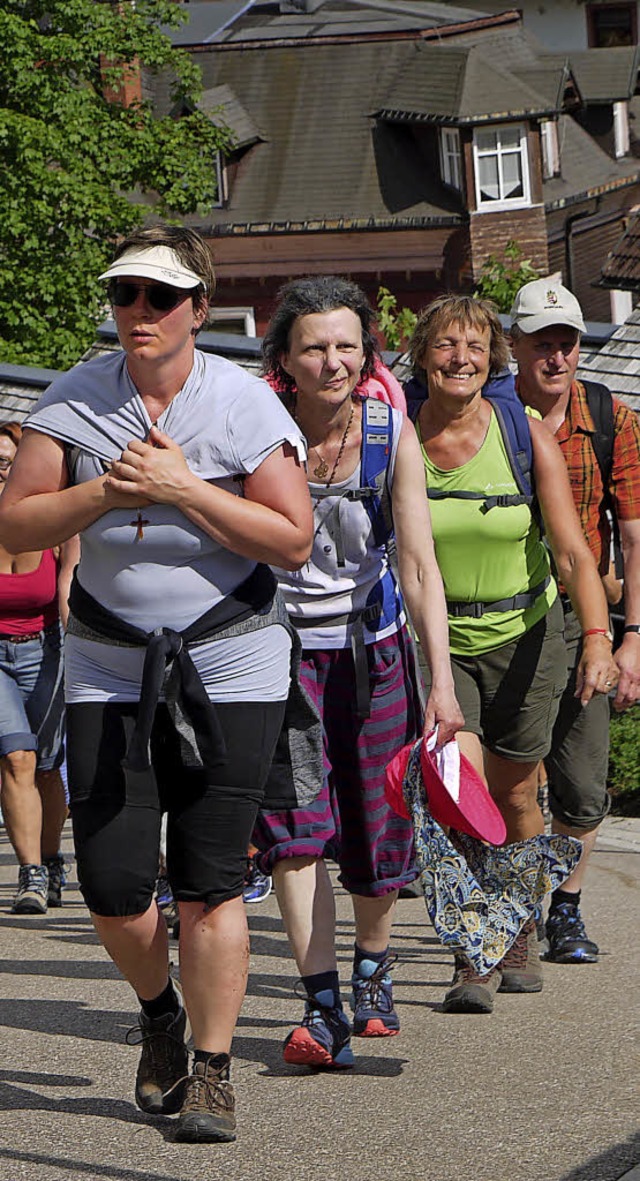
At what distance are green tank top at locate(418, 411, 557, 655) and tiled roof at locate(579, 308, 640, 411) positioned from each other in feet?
17.7

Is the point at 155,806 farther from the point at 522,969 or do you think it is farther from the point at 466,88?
the point at 466,88

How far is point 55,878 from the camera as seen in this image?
26.0 feet

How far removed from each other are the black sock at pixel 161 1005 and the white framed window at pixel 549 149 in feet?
140

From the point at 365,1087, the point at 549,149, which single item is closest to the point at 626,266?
the point at 365,1087

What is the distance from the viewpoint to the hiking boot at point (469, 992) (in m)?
5.62

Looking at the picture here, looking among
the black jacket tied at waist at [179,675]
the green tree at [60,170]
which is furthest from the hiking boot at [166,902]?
the green tree at [60,170]

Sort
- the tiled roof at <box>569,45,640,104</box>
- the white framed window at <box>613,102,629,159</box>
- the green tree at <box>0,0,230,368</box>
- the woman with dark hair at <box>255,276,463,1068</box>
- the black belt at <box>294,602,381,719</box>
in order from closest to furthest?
the woman with dark hair at <box>255,276,463,1068</box> → the black belt at <box>294,602,381,719</box> → the green tree at <box>0,0,230,368</box> → the tiled roof at <box>569,45,640,104</box> → the white framed window at <box>613,102,629,159</box>

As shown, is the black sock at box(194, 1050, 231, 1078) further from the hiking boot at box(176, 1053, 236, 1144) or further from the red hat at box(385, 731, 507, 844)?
the red hat at box(385, 731, 507, 844)

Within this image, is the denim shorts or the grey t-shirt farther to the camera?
the denim shorts

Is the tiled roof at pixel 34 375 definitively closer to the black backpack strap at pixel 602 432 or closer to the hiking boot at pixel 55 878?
the hiking boot at pixel 55 878

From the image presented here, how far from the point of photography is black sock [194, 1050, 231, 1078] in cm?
427

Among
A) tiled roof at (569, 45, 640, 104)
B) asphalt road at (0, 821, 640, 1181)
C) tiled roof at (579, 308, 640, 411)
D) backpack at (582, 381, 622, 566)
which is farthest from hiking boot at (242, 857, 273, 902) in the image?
tiled roof at (569, 45, 640, 104)

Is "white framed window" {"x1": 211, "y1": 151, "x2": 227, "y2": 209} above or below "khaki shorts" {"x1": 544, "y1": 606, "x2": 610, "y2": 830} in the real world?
above

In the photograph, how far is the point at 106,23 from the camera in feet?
90.4
